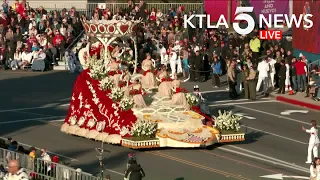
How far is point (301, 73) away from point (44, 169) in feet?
67.5

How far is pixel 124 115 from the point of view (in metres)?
40.2

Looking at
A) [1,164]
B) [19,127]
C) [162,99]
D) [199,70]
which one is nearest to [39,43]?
[199,70]

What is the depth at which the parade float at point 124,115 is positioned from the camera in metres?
39.2

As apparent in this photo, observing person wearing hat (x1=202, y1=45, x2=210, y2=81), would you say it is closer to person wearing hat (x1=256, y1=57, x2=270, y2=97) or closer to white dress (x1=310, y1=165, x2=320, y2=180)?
person wearing hat (x1=256, y1=57, x2=270, y2=97)

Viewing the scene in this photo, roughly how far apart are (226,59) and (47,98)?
390 inches

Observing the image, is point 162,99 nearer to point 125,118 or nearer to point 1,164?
point 125,118

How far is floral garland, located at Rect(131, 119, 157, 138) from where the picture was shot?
39.0 metres

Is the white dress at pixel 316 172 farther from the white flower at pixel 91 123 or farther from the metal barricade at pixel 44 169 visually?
the white flower at pixel 91 123

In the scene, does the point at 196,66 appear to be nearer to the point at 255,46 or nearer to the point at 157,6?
A: the point at 255,46

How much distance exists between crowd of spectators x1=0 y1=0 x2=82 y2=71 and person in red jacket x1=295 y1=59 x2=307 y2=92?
49.6 feet

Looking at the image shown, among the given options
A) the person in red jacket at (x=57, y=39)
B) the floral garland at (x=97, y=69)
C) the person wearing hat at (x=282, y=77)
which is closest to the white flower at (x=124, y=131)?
the floral garland at (x=97, y=69)

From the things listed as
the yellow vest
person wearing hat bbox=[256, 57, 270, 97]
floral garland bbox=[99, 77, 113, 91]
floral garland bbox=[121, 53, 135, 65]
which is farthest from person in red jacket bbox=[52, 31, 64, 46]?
floral garland bbox=[99, 77, 113, 91]

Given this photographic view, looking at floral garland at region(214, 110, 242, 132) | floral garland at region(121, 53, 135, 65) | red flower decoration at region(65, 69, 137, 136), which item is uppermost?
floral garland at region(121, 53, 135, 65)

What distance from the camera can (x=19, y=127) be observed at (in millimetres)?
44094
